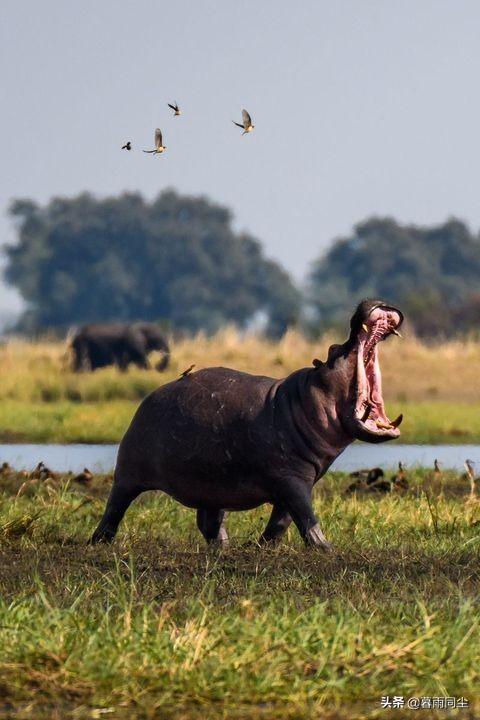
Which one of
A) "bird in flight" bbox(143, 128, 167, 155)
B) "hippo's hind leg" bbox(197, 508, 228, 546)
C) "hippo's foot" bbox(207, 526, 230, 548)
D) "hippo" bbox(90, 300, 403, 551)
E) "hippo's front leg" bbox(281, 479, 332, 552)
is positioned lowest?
"hippo's foot" bbox(207, 526, 230, 548)

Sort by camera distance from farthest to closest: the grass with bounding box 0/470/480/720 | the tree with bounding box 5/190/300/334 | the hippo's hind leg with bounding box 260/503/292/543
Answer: the tree with bounding box 5/190/300/334, the hippo's hind leg with bounding box 260/503/292/543, the grass with bounding box 0/470/480/720

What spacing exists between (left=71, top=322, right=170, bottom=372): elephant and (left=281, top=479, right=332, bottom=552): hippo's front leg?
67.6ft

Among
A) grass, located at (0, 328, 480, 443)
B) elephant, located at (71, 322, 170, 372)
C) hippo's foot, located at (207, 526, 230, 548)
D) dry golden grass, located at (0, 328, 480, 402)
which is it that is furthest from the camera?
elephant, located at (71, 322, 170, 372)

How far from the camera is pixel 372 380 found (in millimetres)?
6480

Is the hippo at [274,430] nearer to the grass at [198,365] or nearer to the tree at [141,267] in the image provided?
the grass at [198,365]

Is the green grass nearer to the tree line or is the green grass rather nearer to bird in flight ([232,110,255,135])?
bird in flight ([232,110,255,135])

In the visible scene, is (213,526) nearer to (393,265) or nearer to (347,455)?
(347,455)

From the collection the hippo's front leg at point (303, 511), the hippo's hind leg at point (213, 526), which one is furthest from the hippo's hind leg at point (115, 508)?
the hippo's front leg at point (303, 511)

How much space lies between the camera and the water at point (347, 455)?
12.4 meters

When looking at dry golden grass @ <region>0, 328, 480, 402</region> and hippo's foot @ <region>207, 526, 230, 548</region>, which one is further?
dry golden grass @ <region>0, 328, 480, 402</region>

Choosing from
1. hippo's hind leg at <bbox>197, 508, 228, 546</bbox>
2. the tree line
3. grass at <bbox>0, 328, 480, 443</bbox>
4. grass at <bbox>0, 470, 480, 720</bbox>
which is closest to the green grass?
grass at <bbox>0, 328, 480, 443</bbox>

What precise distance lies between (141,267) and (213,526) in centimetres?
5473

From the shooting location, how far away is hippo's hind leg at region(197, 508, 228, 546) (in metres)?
6.94

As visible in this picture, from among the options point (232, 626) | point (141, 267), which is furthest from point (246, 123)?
point (141, 267)
